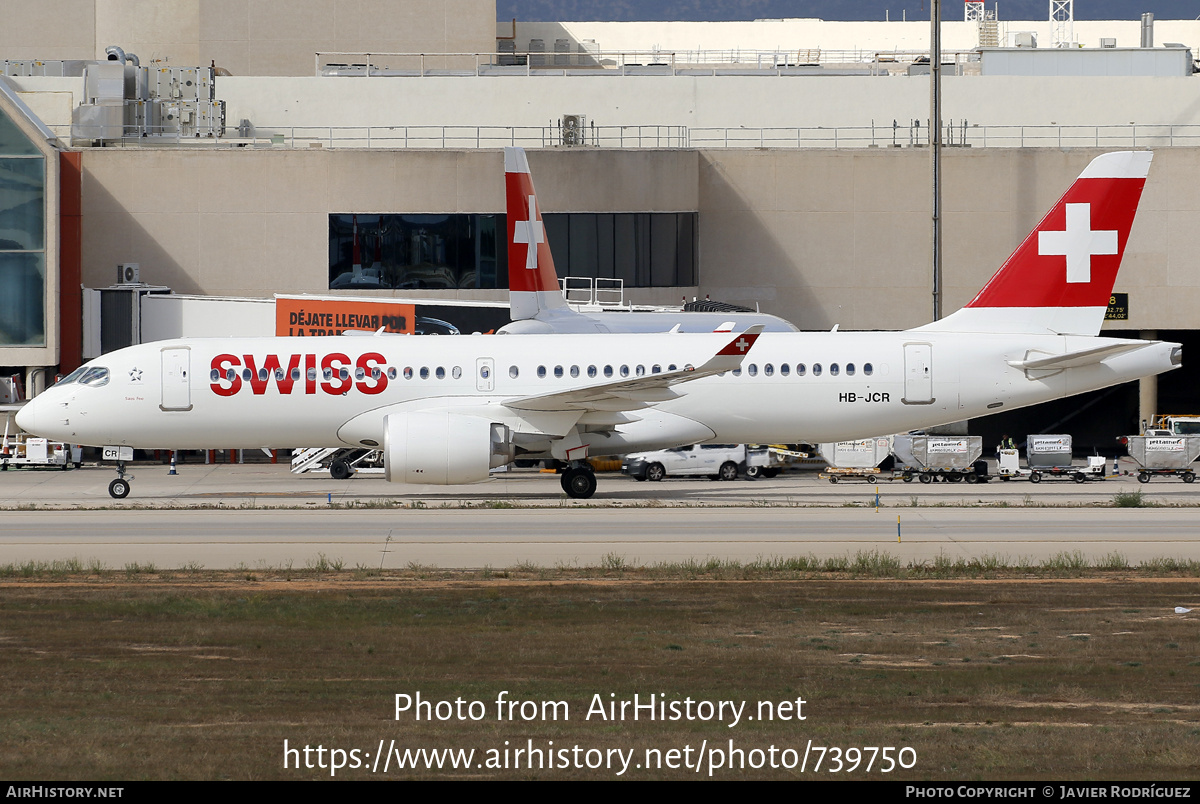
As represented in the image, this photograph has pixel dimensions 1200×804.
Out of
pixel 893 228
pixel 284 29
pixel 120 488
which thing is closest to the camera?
pixel 120 488

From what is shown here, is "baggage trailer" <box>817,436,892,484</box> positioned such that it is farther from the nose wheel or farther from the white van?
the nose wheel

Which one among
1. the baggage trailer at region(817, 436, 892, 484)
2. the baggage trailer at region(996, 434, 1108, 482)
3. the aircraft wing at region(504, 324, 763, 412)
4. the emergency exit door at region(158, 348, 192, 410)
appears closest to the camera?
the aircraft wing at region(504, 324, 763, 412)

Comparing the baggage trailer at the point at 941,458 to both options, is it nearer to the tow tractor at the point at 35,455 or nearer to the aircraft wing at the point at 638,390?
the aircraft wing at the point at 638,390

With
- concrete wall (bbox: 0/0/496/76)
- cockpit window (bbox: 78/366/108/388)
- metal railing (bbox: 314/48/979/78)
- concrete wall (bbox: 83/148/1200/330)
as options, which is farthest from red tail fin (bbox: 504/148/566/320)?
concrete wall (bbox: 0/0/496/76)

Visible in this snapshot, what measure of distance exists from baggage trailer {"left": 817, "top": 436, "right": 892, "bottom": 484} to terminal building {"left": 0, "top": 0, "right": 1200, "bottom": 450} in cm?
1314

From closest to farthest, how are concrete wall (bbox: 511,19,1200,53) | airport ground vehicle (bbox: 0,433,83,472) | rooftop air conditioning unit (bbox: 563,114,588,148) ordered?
airport ground vehicle (bbox: 0,433,83,472)
rooftop air conditioning unit (bbox: 563,114,588,148)
concrete wall (bbox: 511,19,1200,53)

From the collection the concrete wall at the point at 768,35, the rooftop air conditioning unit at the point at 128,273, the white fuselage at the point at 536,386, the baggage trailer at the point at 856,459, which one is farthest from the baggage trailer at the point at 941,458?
the concrete wall at the point at 768,35

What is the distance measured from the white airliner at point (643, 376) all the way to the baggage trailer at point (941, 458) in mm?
5601

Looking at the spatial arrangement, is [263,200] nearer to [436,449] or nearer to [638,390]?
[436,449]

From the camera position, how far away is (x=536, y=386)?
33.2 meters

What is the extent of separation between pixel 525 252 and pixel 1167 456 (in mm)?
19082

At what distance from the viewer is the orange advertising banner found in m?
47.6

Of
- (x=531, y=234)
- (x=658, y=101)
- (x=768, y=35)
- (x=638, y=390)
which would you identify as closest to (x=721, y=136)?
(x=658, y=101)

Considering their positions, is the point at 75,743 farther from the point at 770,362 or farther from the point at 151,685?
the point at 770,362
